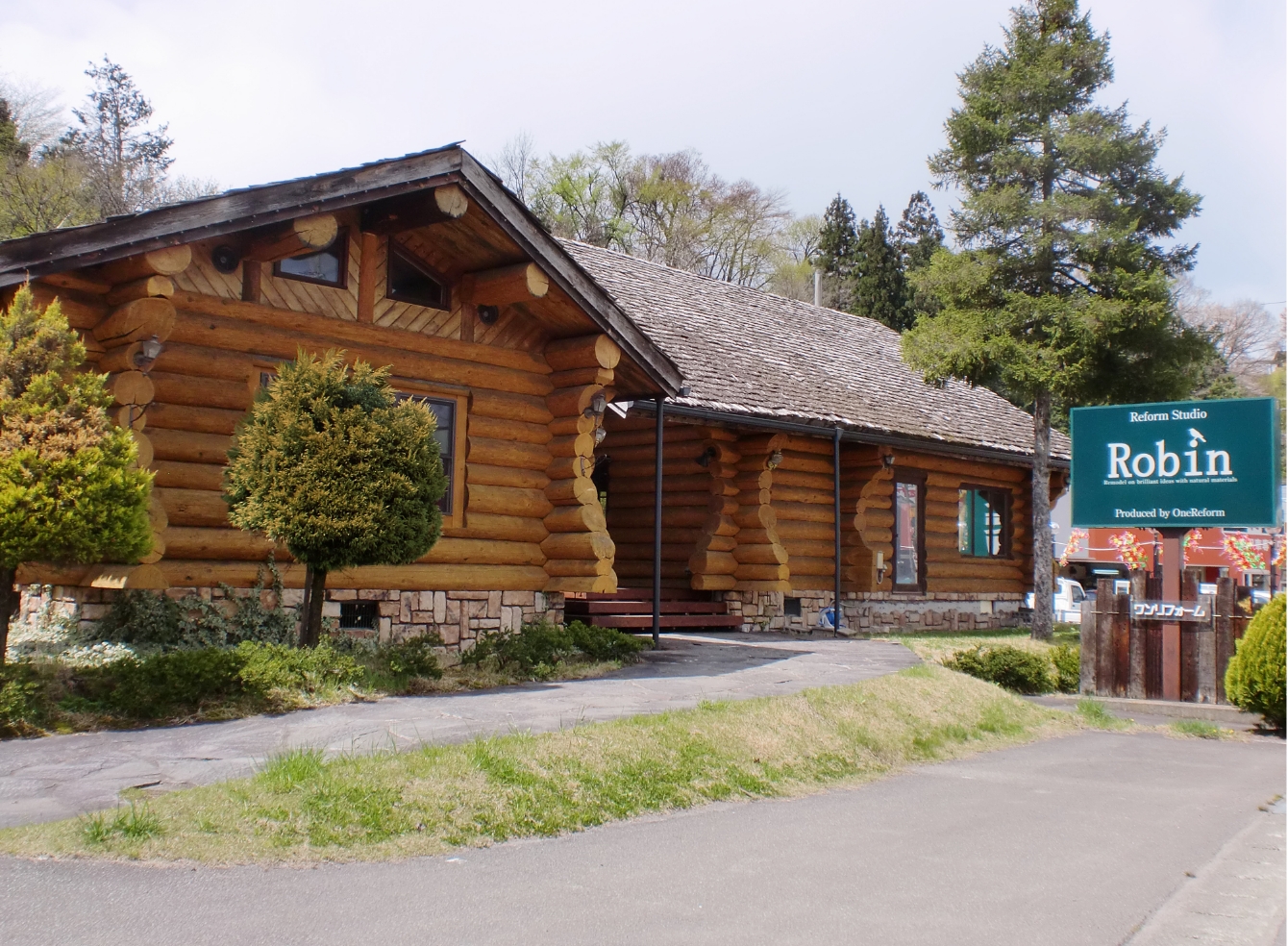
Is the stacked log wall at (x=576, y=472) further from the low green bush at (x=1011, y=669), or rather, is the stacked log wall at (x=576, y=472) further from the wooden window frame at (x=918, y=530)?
the wooden window frame at (x=918, y=530)

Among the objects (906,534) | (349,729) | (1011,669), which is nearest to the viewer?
(349,729)

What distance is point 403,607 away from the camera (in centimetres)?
1327

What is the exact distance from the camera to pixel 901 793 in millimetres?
8688

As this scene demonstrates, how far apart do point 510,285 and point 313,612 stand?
460cm

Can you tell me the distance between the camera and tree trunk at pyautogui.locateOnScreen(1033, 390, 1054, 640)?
72.2 feet

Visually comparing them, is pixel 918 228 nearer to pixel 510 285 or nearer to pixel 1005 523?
pixel 1005 523

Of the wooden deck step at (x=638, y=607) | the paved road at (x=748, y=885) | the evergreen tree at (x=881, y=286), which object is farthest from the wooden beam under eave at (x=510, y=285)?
the evergreen tree at (x=881, y=286)

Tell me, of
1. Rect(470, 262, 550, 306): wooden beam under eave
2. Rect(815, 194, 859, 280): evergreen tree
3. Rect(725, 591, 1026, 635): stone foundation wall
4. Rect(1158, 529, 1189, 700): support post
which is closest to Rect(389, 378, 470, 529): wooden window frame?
Rect(470, 262, 550, 306): wooden beam under eave

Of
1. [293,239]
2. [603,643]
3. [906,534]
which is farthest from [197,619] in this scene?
[906,534]

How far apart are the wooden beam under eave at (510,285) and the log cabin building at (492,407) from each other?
34 mm

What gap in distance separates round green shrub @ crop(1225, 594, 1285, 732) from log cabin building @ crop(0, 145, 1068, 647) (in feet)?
22.7

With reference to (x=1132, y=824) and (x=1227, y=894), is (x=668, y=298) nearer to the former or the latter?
(x=1132, y=824)

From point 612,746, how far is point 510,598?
6212 millimetres

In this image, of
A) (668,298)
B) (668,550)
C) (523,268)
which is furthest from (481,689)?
(668,298)
